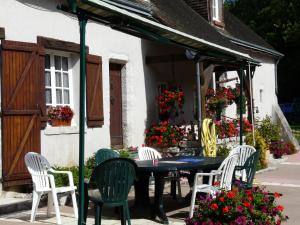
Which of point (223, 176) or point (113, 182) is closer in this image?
point (113, 182)

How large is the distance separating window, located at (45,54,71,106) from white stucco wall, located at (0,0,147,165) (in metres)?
0.16

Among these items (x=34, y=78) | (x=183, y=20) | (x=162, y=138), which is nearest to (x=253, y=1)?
(x=183, y=20)

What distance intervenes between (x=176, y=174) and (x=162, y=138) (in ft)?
13.9

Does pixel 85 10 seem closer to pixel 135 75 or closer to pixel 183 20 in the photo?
pixel 135 75

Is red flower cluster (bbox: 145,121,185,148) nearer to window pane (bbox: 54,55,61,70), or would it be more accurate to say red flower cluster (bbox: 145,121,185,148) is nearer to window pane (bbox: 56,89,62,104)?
window pane (bbox: 56,89,62,104)

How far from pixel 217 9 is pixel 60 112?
998 cm

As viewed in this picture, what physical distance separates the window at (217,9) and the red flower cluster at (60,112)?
9.18 m

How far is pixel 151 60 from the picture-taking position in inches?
535

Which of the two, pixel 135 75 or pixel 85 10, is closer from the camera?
pixel 85 10

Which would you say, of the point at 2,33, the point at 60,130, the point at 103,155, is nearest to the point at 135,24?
the point at 103,155

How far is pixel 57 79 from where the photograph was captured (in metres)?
10.6

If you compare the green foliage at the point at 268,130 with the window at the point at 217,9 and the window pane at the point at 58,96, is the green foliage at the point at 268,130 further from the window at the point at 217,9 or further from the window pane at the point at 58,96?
the window pane at the point at 58,96

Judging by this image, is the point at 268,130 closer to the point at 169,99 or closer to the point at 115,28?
the point at 169,99

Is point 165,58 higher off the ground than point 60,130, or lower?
higher
